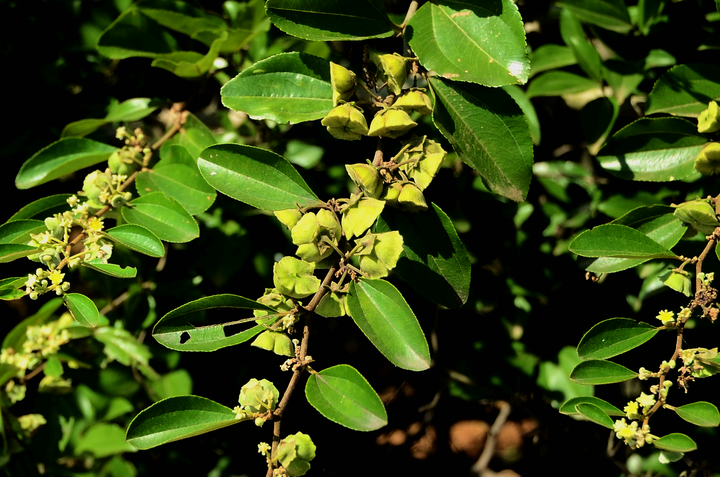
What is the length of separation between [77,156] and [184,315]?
0.61m

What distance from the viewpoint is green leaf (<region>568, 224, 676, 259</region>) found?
109 cm

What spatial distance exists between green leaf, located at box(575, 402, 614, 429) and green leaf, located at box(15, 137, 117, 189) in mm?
1119

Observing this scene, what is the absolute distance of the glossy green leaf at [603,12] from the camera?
Answer: 1433mm

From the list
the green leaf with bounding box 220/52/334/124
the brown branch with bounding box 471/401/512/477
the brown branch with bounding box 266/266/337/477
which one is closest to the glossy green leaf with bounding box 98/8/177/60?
the green leaf with bounding box 220/52/334/124

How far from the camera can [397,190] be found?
96 cm

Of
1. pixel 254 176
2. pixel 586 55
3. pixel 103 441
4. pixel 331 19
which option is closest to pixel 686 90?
pixel 586 55

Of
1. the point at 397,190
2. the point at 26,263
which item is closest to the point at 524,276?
the point at 397,190

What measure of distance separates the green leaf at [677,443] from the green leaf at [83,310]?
969mm

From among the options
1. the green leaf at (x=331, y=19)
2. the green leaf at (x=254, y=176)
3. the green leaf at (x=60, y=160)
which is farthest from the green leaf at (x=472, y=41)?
the green leaf at (x=60, y=160)

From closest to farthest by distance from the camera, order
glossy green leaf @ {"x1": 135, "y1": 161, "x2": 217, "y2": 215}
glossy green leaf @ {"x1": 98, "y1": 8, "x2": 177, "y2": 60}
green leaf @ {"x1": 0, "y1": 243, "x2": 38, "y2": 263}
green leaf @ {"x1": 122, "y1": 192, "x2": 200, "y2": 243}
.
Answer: green leaf @ {"x1": 0, "y1": 243, "x2": 38, "y2": 263} → green leaf @ {"x1": 122, "y1": 192, "x2": 200, "y2": 243} → glossy green leaf @ {"x1": 135, "y1": 161, "x2": 217, "y2": 215} → glossy green leaf @ {"x1": 98, "y1": 8, "x2": 177, "y2": 60}

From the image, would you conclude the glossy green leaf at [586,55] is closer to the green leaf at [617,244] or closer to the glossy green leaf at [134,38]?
the green leaf at [617,244]

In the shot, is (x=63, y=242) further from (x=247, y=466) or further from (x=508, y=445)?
(x=508, y=445)

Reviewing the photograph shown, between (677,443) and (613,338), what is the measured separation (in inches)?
7.9

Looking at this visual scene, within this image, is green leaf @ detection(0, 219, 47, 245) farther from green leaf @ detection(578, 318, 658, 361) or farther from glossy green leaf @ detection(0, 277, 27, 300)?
green leaf @ detection(578, 318, 658, 361)
